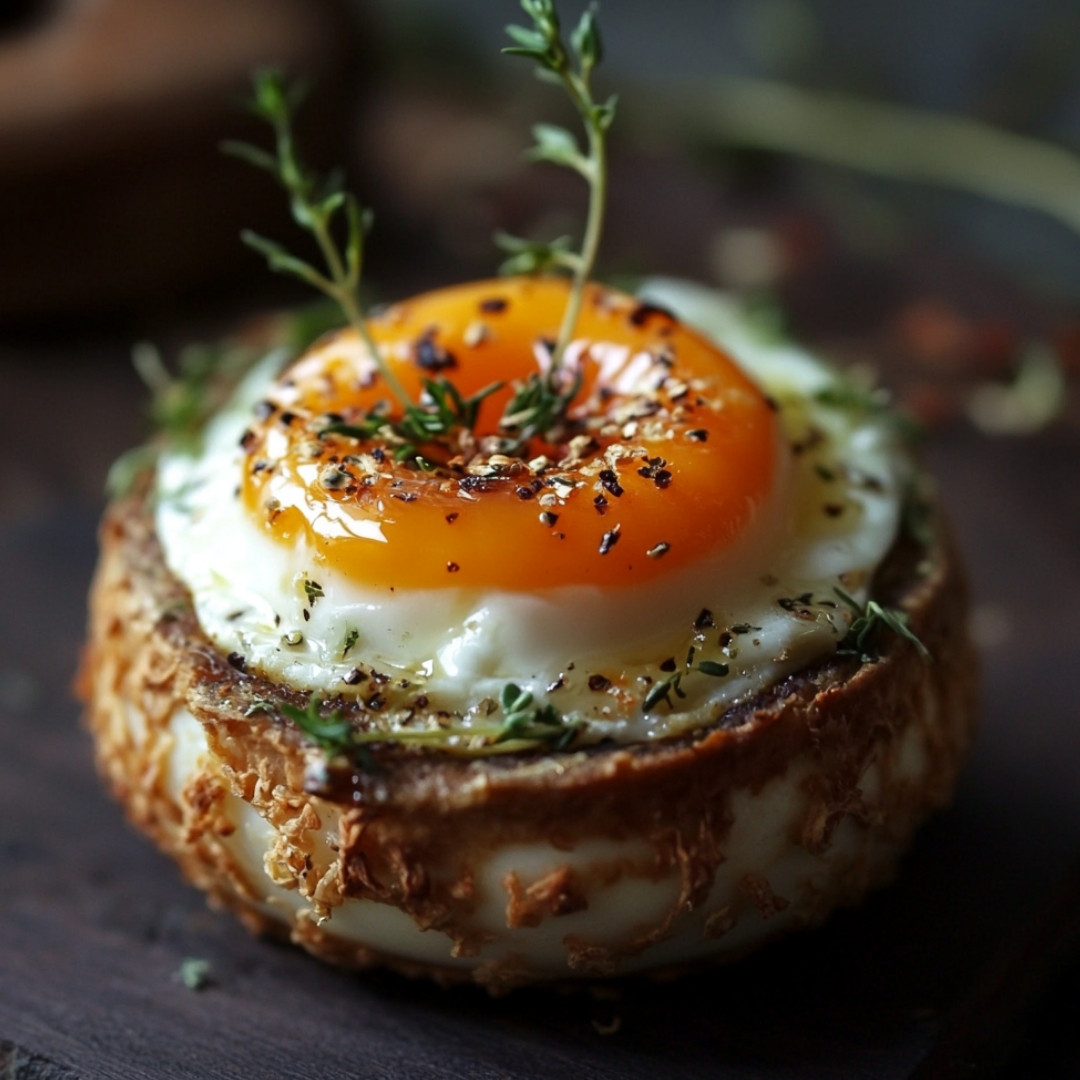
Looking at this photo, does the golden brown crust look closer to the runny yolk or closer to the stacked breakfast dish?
the stacked breakfast dish

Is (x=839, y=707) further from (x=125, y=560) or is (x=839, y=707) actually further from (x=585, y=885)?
(x=125, y=560)

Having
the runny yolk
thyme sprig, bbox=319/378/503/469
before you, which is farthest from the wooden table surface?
thyme sprig, bbox=319/378/503/469

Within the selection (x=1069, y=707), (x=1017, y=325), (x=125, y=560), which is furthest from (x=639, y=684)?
(x=1017, y=325)

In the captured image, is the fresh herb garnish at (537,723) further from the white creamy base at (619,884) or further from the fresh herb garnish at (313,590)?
the fresh herb garnish at (313,590)

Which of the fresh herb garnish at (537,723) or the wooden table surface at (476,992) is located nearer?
the fresh herb garnish at (537,723)

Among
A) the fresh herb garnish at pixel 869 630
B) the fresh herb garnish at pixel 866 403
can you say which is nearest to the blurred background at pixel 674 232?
the fresh herb garnish at pixel 866 403
